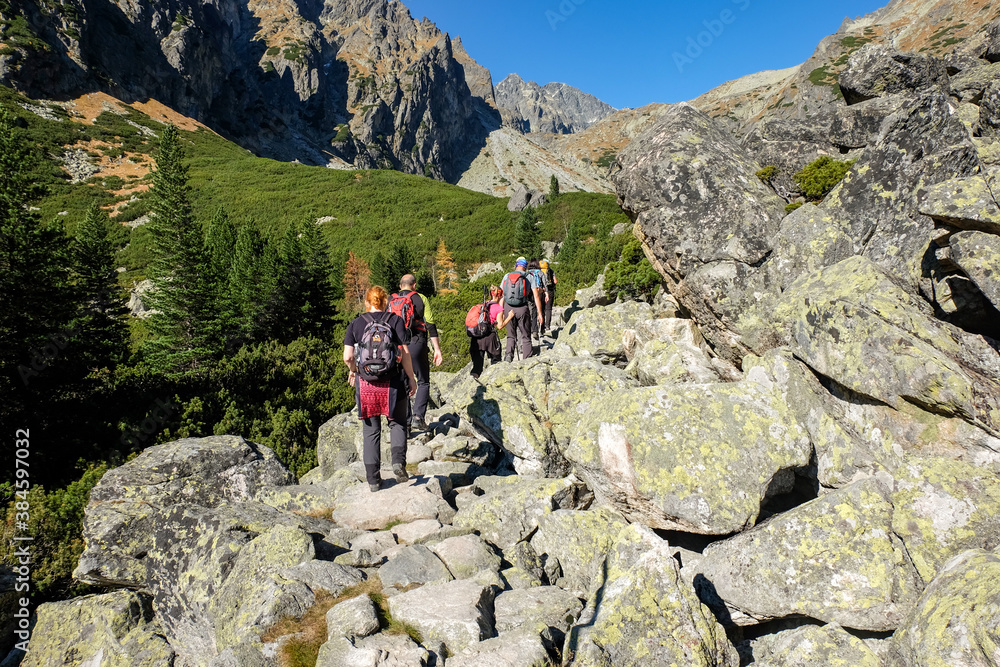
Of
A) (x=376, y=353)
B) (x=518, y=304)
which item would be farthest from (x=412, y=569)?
(x=518, y=304)

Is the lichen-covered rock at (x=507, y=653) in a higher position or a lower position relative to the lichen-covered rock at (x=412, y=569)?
lower

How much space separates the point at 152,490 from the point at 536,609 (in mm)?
5532

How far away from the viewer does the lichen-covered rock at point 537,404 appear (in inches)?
262

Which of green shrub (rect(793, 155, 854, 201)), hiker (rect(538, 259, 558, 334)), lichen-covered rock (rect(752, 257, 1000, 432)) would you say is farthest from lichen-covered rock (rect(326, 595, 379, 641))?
hiker (rect(538, 259, 558, 334))

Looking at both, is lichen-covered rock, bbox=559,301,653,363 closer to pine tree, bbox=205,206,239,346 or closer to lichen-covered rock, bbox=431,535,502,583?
lichen-covered rock, bbox=431,535,502,583

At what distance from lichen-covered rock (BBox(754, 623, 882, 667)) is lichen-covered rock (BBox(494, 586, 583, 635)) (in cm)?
143

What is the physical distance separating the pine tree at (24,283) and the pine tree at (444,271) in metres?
24.2

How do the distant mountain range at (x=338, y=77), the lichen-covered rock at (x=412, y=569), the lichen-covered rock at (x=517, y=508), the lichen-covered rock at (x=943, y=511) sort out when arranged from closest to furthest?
the lichen-covered rock at (x=943, y=511) < the lichen-covered rock at (x=412, y=569) < the lichen-covered rock at (x=517, y=508) < the distant mountain range at (x=338, y=77)

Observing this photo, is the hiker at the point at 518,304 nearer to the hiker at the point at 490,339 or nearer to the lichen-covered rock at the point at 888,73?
the hiker at the point at 490,339

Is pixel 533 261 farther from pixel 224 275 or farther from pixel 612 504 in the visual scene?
pixel 612 504

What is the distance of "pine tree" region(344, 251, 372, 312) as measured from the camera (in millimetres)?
33219

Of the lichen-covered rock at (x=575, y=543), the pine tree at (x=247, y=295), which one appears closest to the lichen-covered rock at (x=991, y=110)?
the lichen-covered rock at (x=575, y=543)

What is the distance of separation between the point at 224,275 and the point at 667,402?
22.0 metres

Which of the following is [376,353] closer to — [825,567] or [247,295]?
[825,567]
